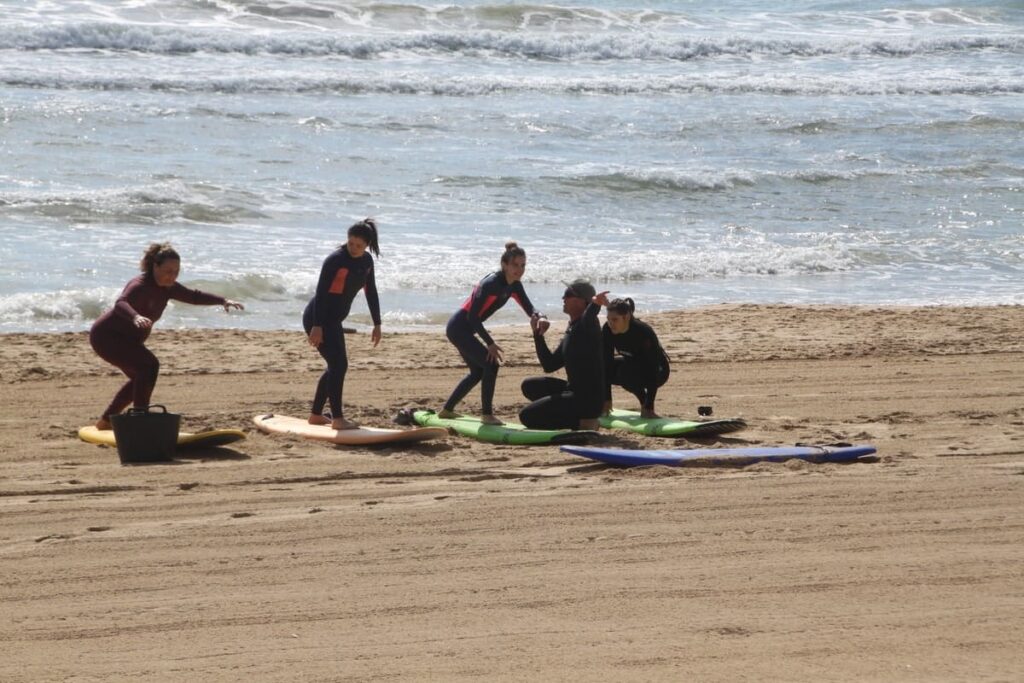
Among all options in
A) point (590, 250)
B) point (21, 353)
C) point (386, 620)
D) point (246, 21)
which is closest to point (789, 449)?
point (386, 620)

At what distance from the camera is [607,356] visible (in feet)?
33.3

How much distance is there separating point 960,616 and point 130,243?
13.3 meters

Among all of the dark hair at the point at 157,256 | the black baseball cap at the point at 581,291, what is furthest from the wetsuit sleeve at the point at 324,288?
the black baseball cap at the point at 581,291

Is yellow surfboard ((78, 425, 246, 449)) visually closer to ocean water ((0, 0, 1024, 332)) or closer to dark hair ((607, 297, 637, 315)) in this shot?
dark hair ((607, 297, 637, 315))

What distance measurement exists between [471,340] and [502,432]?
2.51ft

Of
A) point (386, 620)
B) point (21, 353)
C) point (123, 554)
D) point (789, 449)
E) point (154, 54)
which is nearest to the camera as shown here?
point (386, 620)

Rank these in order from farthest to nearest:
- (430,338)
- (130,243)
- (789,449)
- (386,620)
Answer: (130,243) → (430,338) → (789,449) → (386,620)

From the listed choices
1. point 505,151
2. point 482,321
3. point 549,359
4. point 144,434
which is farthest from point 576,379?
point 505,151

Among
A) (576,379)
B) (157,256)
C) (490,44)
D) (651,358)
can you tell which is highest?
(490,44)

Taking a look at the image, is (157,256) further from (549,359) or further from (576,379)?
(576,379)

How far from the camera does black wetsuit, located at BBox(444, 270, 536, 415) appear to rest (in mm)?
9758

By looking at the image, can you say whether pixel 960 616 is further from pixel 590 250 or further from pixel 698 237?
pixel 698 237

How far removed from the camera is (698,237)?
19.2 meters

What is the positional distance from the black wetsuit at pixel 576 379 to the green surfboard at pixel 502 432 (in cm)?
11
